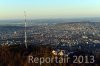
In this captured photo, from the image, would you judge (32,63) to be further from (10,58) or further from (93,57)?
(93,57)

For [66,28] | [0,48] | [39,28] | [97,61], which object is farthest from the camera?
[66,28]

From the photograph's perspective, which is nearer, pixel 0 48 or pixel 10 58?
pixel 10 58

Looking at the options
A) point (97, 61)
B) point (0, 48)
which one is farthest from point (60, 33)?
point (97, 61)

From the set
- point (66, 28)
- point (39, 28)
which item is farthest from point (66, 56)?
point (66, 28)

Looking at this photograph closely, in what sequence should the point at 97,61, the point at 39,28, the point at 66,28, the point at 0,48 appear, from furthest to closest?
the point at 66,28 < the point at 39,28 < the point at 0,48 < the point at 97,61

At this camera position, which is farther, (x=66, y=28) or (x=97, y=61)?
(x=66, y=28)

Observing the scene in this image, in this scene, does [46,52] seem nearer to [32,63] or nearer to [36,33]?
[32,63]

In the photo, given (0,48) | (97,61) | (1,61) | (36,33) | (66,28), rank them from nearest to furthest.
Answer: (97,61), (1,61), (0,48), (36,33), (66,28)

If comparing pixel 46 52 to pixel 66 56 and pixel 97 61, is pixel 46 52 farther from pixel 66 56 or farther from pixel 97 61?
pixel 97 61

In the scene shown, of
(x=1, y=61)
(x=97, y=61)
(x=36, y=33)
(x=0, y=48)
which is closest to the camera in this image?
(x=97, y=61)
